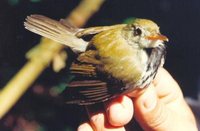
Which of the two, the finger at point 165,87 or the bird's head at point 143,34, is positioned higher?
the bird's head at point 143,34

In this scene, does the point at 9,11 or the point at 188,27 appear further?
the point at 188,27

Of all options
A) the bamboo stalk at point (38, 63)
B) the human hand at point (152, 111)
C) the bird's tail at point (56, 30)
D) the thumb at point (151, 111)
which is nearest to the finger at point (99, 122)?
the human hand at point (152, 111)

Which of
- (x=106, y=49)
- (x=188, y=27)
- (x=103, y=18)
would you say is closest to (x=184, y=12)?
(x=188, y=27)

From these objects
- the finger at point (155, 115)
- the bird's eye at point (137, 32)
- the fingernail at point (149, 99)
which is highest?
the bird's eye at point (137, 32)

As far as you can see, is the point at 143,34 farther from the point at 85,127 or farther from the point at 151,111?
the point at 85,127

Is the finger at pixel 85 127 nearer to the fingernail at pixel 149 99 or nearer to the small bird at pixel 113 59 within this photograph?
the small bird at pixel 113 59

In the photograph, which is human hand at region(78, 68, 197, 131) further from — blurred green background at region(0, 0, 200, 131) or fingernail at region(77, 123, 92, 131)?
blurred green background at region(0, 0, 200, 131)

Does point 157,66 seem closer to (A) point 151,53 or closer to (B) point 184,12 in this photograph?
(A) point 151,53
